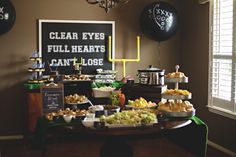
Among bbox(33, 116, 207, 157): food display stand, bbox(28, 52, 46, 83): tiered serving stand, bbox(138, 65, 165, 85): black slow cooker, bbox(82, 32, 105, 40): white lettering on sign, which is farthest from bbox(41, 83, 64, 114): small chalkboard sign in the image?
bbox(82, 32, 105, 40): white lettering on sign

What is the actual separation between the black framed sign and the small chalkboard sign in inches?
65.0

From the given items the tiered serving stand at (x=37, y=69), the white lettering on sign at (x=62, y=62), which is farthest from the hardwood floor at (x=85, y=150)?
the white lettering on sign at (x=62, y=62)

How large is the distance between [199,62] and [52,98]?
8.55 ft

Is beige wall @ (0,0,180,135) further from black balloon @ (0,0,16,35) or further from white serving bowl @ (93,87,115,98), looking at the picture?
white serving bowl @ (93,87,115,98)

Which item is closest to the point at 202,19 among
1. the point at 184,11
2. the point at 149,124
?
the point at 184,11

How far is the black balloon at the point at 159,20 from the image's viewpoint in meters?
5.45

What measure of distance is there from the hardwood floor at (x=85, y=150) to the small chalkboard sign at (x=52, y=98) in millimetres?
1126

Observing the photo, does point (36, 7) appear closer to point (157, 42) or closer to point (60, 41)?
point (60, 41)

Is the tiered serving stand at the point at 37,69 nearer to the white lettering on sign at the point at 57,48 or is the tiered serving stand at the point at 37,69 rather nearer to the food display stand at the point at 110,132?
the white lettering on sign at the point at 57,48

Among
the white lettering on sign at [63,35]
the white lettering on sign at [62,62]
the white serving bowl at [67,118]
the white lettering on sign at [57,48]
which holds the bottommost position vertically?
the white serving bowl at [67,118]

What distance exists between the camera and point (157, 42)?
19.4ft

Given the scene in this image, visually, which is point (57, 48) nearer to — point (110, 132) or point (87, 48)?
point (87, 48)

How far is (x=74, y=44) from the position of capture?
18.1 ft

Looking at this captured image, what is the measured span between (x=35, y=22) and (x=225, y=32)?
282 centimetres
